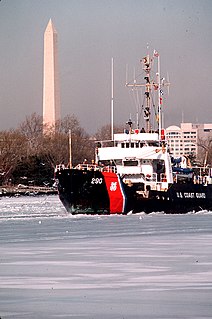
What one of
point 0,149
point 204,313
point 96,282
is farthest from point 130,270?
point 0,149

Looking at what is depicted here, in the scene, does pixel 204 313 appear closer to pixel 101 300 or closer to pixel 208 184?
pixel 101 300

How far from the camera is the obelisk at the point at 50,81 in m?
97.4

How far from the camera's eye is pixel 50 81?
9712 cm

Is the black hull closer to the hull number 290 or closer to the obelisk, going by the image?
the hull number 290

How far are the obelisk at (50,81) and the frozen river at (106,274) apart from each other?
71482 millimetres

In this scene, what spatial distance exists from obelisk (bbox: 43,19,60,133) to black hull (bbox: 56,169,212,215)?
57.0m

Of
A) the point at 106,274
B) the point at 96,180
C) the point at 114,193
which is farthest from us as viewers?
the point at 114,193

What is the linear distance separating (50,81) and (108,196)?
59.0 metres

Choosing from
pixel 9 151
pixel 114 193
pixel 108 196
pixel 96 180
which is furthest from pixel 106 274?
pixel 9 151

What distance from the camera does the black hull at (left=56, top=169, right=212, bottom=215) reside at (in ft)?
127

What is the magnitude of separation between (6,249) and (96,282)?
6.03 meters

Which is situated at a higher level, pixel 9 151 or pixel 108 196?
pixel 9 151

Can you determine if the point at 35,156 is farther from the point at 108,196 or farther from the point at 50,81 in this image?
the point at 108,196

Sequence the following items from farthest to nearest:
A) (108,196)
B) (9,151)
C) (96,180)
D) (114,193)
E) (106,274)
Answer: (9,151) < (108,196) < (114,193) < (96,180) < (106,274)
